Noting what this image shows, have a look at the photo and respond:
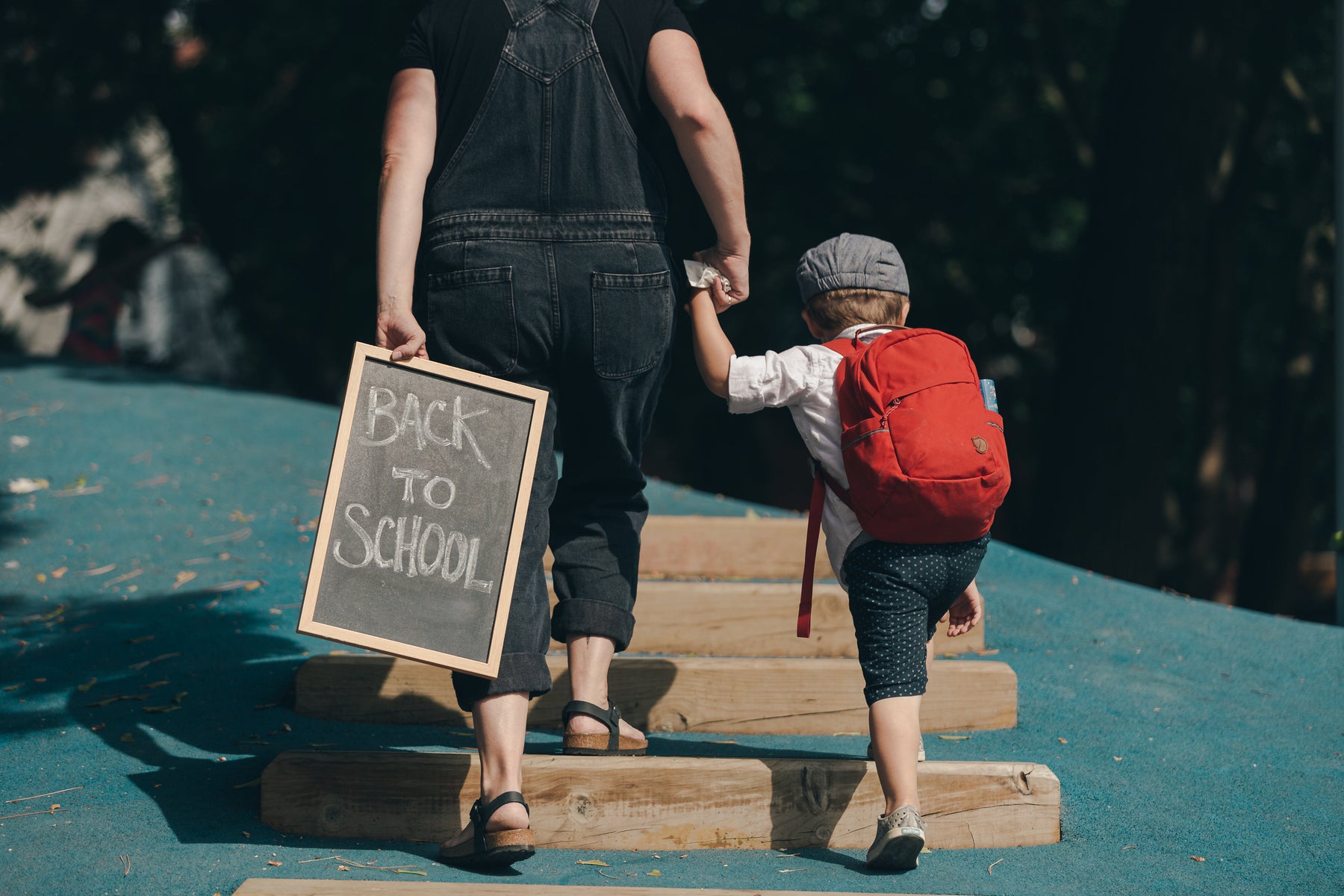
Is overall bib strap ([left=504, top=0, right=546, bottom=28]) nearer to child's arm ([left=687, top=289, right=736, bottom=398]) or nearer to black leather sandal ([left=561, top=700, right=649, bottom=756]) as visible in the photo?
child's arm ([left=687, top=289, right=736, bottom=398])

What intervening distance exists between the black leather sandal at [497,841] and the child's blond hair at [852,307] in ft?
4.35

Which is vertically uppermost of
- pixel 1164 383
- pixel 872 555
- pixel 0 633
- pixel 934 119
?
pixel 934 119

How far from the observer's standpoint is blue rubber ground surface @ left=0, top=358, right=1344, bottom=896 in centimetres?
270

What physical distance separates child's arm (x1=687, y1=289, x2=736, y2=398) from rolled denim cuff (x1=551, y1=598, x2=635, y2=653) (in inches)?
23.0

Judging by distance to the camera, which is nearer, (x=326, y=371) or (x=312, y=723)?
(x=312, y=723)

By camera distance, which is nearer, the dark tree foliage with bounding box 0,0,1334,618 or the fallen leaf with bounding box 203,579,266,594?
the fallen leaf with bounding box 203,579,266,594

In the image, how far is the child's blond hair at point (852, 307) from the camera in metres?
2.99

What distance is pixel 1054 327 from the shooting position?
36.0ft

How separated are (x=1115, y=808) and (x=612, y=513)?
1.47m

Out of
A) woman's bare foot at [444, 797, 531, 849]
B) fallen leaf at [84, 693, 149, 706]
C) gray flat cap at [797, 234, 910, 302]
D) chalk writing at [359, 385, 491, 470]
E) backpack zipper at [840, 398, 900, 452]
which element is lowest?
fallen leaf at [84, 693, 149, 706]

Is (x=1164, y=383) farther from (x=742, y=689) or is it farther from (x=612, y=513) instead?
(x=612, y=513)

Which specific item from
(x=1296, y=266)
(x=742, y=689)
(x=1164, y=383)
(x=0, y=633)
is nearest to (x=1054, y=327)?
(x=1296, y=266)

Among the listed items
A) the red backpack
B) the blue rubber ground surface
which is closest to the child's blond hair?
the red backpack

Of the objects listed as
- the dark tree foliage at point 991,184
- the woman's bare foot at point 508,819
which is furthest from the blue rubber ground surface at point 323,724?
the dark tree foliage at point 991,184
